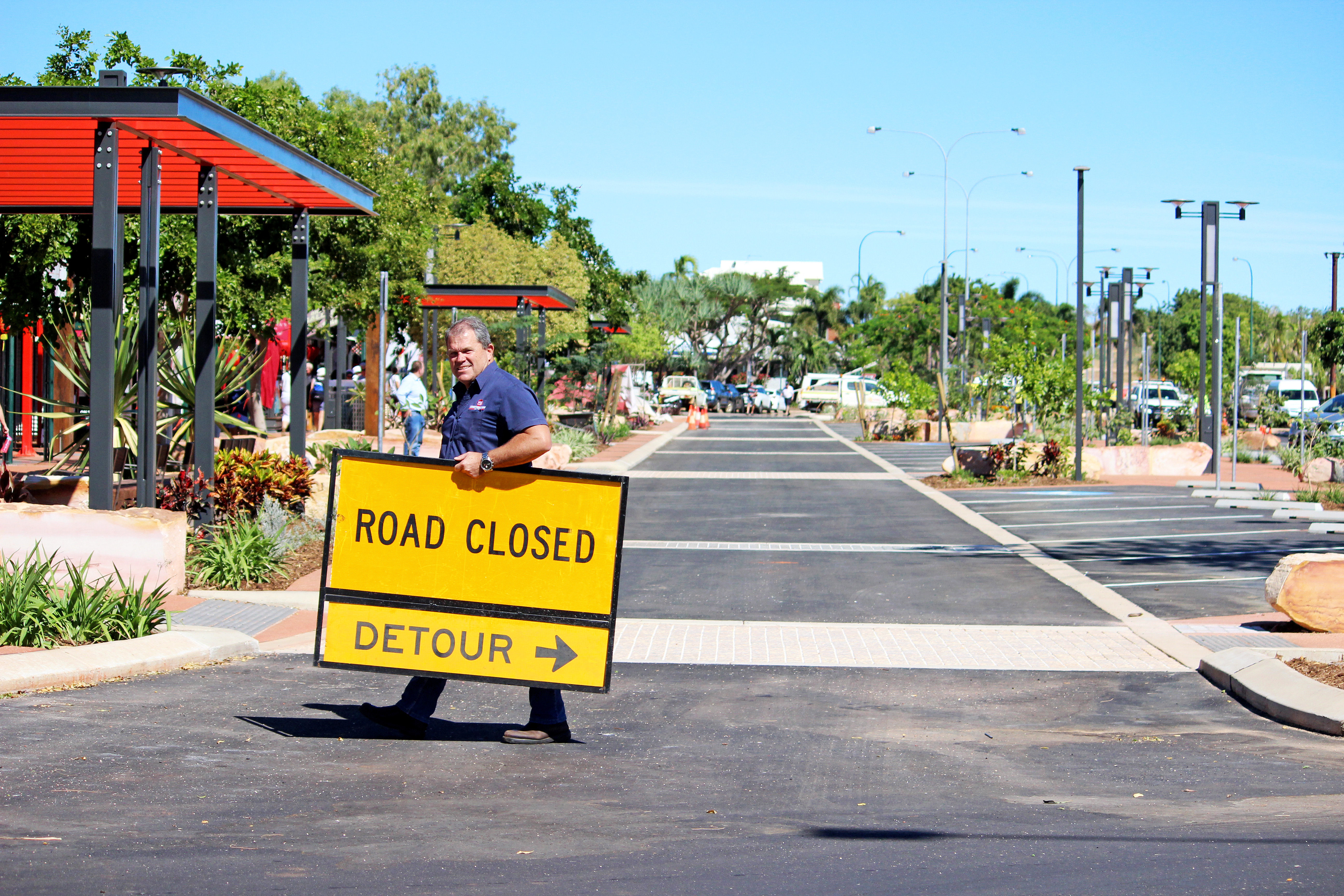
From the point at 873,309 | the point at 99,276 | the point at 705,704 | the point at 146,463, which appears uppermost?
the point at 873,309

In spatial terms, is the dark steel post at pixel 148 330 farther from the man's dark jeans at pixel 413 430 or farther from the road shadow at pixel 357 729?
the man's dark jeans at pixel 413 430

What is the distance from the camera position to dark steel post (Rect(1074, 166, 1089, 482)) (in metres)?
24.1

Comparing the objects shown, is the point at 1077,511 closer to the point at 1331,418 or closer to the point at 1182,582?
the point at 1182,582

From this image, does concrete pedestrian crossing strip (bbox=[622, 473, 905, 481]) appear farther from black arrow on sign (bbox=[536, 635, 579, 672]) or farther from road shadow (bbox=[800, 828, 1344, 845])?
road shadow (bbox=[800, 828, 1344, 845])

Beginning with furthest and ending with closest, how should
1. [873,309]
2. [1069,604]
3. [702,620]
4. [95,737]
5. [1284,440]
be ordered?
1. [873,309]
2. [1284,440]
3. [1069,604]
4. [702,620]
5. [95,737]

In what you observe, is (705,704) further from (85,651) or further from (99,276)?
(99,276)

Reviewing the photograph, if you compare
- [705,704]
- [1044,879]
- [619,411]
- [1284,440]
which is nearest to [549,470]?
[705,704]

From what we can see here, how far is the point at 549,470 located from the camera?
21.6 ft

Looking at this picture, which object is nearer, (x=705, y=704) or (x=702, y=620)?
(x=705, y=704)

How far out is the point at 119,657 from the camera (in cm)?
802

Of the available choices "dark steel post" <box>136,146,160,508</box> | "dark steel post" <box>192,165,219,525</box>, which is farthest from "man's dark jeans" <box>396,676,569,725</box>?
"dark steel post" <box>192,165,219,525</box>

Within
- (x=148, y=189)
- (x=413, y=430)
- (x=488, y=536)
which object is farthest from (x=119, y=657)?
(x=413, y=430)

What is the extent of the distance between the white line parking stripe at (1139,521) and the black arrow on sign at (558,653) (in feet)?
38.2

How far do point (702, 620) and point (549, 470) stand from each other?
4133 millimetres
